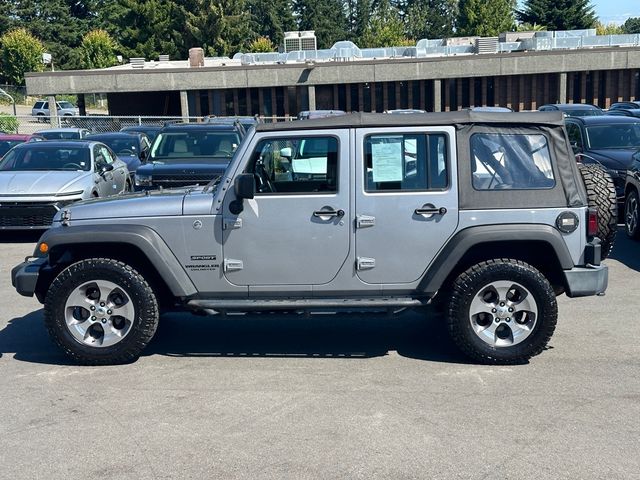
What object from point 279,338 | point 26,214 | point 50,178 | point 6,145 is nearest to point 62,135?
point 6,145

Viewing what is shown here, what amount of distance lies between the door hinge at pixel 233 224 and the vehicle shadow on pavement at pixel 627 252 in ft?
19.1

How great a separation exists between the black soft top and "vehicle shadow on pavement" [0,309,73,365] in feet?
8.60

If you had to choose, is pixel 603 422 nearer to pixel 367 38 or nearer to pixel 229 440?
pixel 229 440

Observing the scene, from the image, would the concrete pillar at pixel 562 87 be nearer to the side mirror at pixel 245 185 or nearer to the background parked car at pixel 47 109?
the background parked car at pixel 47 109

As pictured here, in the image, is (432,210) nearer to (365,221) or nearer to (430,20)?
(365,221)

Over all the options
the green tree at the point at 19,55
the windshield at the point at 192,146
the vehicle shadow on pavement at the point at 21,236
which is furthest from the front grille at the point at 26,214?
the green tree at the point at 19,55

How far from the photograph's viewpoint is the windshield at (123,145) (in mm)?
20109

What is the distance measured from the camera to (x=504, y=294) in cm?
655

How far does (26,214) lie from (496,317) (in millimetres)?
8391

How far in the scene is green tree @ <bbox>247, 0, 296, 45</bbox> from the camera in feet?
312

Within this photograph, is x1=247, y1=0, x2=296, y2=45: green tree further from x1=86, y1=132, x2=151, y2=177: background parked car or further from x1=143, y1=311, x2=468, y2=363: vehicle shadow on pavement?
x1=143, y1=311, x2=468, y2=363: vehicle shadow on pavement

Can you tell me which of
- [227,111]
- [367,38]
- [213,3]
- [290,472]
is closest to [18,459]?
[290,472]

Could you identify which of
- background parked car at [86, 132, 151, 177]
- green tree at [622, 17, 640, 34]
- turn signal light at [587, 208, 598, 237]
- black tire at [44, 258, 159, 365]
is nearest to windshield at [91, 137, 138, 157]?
background parked car at [86, 132, 151, 177]

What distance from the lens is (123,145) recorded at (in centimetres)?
2050
